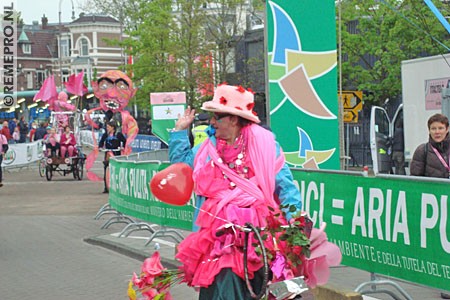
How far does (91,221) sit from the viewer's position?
741 inches

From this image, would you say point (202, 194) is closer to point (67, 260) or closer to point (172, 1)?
point (67, 260)

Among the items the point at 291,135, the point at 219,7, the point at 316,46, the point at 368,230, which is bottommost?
the point at 368,230

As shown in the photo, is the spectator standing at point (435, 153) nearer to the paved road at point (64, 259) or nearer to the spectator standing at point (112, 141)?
the paved road at point (64, 259)

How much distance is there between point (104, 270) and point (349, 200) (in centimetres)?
441

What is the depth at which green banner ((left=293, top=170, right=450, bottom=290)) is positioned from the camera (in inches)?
309

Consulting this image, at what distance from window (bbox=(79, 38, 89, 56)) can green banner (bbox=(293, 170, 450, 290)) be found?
10313 cm

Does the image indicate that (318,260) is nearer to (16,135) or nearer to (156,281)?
(156,281)

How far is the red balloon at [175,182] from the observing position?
6.46m

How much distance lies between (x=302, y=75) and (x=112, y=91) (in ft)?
43.4

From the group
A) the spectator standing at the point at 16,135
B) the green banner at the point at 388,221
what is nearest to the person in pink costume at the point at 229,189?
the green banner at the point at 388,221

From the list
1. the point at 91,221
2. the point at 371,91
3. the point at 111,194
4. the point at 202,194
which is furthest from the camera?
the point at 371,91

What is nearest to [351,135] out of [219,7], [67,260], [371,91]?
[371,91]

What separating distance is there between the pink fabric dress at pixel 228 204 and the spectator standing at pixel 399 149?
20.1 metres

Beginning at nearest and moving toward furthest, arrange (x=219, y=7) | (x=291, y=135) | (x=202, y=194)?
(x=202, y=194), (x=291, y=135), (x=219, y=7)
